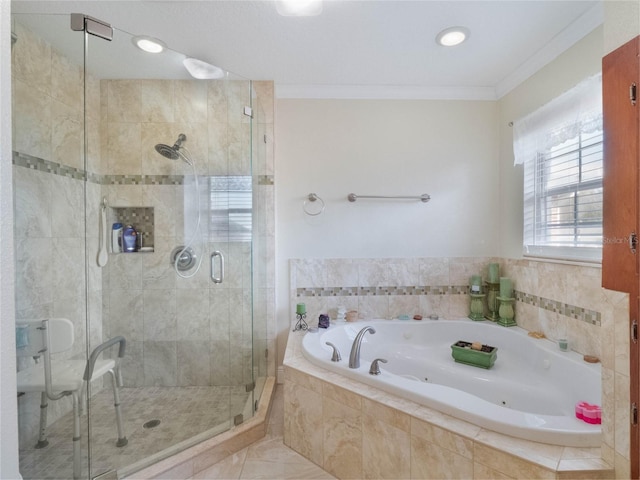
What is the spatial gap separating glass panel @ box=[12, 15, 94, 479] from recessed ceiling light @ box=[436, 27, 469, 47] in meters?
2.12

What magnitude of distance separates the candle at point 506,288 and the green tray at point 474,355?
1.52 ft

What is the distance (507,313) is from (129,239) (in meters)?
2.91

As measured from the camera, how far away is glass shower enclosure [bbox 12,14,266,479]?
1.52 m

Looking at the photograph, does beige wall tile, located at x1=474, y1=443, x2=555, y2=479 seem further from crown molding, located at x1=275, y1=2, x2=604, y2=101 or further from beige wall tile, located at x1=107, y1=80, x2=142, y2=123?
beige wall tile, located at x1=107, y1=80, x2=142, y2=123

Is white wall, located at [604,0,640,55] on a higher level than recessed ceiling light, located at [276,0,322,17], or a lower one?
lower

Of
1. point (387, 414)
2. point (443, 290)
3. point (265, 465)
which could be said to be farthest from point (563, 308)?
point (265, 465)

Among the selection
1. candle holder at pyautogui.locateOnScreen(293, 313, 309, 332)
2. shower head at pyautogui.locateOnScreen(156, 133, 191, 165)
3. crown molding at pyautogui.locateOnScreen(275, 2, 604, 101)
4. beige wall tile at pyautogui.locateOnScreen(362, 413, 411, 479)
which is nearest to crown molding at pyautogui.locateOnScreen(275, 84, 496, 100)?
crown molding at pyautogui.locateOnScreen(275, 2, 604, 101)

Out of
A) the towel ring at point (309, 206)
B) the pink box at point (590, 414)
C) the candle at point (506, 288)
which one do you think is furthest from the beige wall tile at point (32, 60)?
the candle at point (506, 288)

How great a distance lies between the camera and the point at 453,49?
74.8 inches

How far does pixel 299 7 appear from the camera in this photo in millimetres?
1527

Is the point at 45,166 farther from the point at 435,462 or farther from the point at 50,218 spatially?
the point at 435,462

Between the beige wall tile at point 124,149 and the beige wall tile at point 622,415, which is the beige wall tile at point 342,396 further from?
the beige wall tile at point 124,149

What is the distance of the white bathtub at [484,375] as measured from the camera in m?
1.09

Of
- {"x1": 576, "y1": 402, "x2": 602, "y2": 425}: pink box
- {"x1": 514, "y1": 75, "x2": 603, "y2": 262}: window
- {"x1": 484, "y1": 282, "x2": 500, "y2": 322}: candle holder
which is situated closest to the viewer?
{"x1": 576, "y1": 402, "x2": 602, "y2": 425}: pink box
